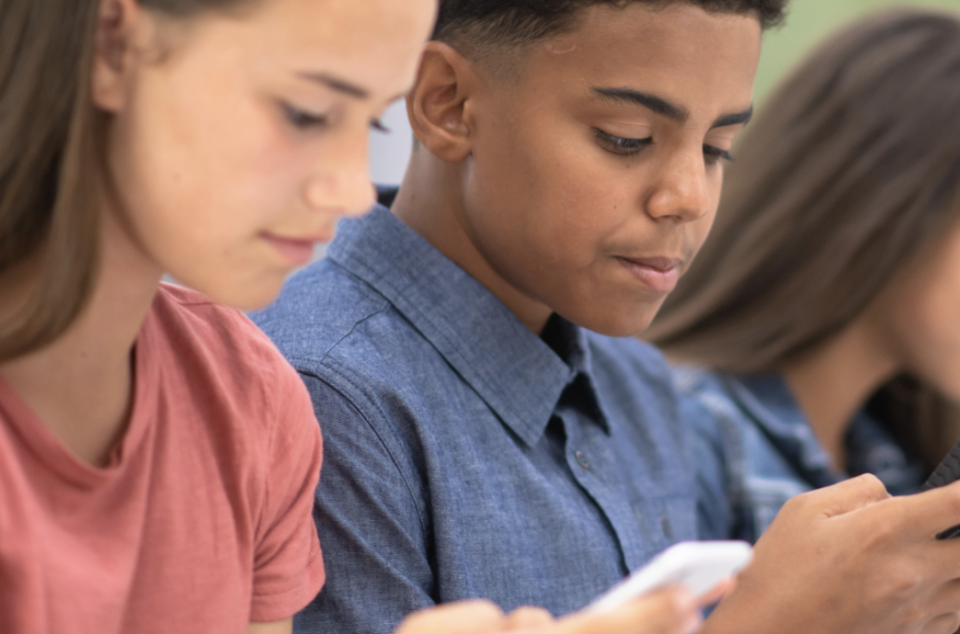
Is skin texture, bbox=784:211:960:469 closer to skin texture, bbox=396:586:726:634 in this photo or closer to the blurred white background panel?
the blurred white background panel

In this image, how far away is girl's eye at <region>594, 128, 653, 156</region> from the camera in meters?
0.80

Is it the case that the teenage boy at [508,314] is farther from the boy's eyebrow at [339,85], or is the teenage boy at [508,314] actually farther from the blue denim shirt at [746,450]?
the blue denim shirt at [746,450]

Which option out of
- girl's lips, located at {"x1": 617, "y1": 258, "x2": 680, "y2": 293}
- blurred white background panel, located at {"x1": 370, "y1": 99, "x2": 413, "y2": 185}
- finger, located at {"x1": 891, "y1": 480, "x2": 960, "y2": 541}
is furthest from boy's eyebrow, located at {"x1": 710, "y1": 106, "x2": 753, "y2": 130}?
blurred white background panel, located at {"x1": 370, "y1": 99, "x2": 413, "y2": 185}

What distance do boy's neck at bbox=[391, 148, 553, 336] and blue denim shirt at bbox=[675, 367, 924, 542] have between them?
50 cm

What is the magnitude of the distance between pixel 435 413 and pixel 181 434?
0.25 metres

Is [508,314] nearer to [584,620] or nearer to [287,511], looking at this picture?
[287,511]

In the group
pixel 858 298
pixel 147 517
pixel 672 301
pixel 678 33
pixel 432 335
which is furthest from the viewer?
pixel 672 301

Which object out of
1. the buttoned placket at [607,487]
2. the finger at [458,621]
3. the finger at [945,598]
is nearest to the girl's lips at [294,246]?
the finger at [458,621]

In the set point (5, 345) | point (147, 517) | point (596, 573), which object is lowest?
point (596, 573)

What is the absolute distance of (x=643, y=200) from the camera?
809 millimetres

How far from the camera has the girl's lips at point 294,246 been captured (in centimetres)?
56

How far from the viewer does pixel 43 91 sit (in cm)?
50

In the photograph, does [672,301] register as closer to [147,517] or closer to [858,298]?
[858,298]

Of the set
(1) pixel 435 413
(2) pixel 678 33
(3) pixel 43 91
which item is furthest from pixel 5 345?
(2) pixel 678 33
